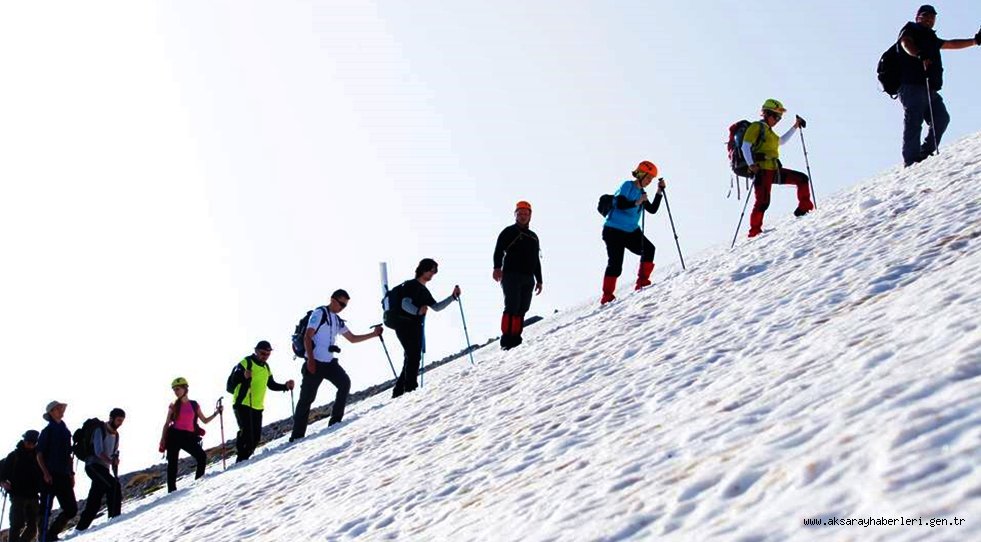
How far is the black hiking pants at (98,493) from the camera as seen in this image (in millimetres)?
14672

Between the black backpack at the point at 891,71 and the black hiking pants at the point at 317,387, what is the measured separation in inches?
365

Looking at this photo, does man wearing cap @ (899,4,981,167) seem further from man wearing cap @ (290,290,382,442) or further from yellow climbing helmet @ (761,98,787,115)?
man wearing cap @ (290,290,382,442)

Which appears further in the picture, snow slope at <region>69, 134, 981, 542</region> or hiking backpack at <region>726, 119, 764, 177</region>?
hiking backpack at <region>726, 119, 764, 177</region>

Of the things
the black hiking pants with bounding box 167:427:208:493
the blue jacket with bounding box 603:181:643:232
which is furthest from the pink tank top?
the blue jacket with bounding box 603:181:643:232

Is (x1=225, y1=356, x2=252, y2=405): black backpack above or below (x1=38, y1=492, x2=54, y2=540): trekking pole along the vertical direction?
above

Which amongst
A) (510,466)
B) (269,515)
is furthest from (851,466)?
→ (269,515)

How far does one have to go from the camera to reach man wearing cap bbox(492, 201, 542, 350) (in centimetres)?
1485

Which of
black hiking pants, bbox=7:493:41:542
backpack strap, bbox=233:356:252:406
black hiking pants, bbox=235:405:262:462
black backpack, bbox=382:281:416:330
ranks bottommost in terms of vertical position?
black hiking pants, bbox=7:493:41:542

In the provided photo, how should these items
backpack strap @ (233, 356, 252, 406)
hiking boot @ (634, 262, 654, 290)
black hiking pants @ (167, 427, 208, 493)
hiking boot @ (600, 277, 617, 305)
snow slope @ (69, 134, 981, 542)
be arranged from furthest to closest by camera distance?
backpack strap @ (233, 356, 252, 406) → black hiking pants @ (167, 427, 208, 493) → hiking boot @ (600, 277, 617, 305) → hiking boot @ (634, 262, 654, 290) → snow slope @ (69, 134, 981, 542)

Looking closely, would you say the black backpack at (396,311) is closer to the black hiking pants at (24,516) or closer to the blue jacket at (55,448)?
the blue jacket at (55,448)

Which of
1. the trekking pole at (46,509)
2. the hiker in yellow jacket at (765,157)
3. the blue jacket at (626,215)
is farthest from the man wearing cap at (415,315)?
the trekking pole at (46,509)

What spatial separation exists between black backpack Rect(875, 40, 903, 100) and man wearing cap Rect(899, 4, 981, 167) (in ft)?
0.25

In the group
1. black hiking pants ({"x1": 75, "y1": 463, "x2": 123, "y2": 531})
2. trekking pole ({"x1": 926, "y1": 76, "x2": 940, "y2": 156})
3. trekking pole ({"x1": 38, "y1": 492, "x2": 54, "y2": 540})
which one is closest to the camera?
trekking pole ({"x1": 926, "y1": 76, "x2": 940, "y2": 156})

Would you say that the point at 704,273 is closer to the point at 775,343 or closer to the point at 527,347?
the point at 527,347
